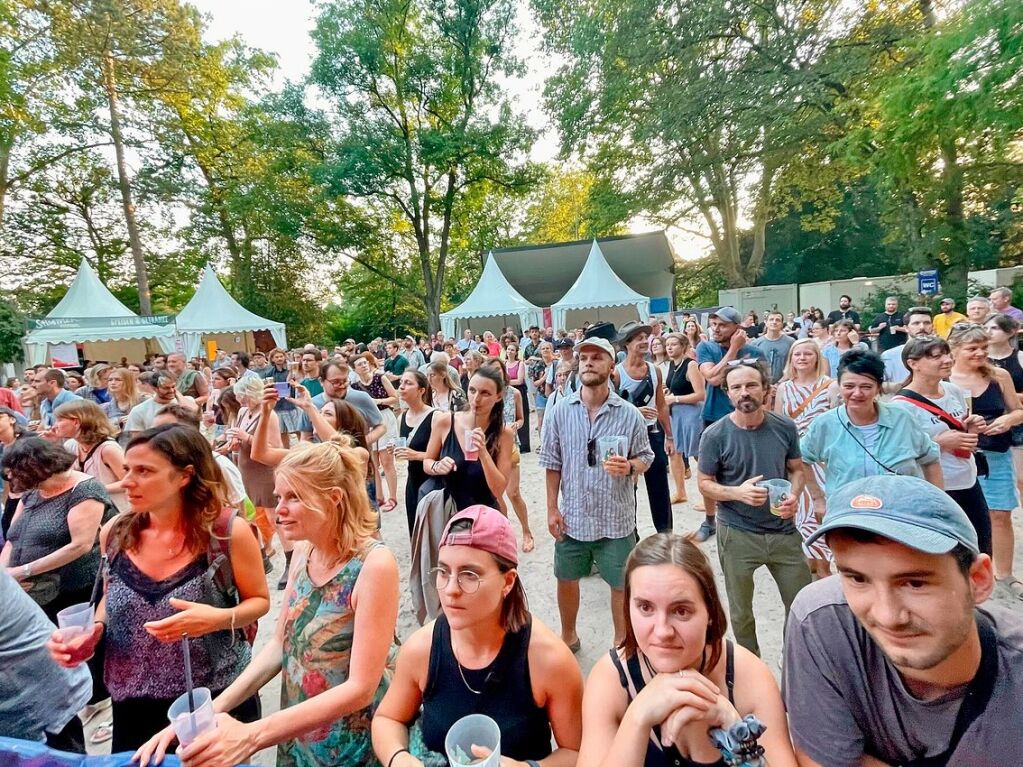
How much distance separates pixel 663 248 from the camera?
2414 centimetres

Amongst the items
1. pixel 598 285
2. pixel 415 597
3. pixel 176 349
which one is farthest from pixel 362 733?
pixel 176 349

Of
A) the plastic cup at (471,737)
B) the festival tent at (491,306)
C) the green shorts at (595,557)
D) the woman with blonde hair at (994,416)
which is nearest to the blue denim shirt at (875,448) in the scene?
the green shorts at (595,557)

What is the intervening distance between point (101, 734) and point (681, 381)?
531 cm

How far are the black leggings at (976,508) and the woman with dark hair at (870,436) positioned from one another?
67 centimetres

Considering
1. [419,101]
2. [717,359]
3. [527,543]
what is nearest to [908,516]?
[527,543]

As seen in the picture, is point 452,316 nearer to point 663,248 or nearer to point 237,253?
point 663,248

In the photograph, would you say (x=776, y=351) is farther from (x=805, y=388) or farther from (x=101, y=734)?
(x=101, y=734)

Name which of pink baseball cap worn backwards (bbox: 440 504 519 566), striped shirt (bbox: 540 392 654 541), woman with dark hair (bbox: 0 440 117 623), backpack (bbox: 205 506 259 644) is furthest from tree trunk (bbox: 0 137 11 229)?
pink baseball cap worn backwards (bbox: 440 504 519 566)

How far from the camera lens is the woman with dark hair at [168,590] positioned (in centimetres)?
184

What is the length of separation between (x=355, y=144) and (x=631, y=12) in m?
13.1

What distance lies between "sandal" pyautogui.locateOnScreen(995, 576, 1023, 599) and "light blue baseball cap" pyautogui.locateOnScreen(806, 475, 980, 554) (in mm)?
3609

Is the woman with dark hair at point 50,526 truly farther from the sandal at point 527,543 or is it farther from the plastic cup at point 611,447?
the sandal at point 527,543

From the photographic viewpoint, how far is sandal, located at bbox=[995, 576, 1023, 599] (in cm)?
343

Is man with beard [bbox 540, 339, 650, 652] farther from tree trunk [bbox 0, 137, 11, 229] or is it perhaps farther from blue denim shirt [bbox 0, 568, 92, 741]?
tree trunk [bbox 0, 137, 11, 229]
